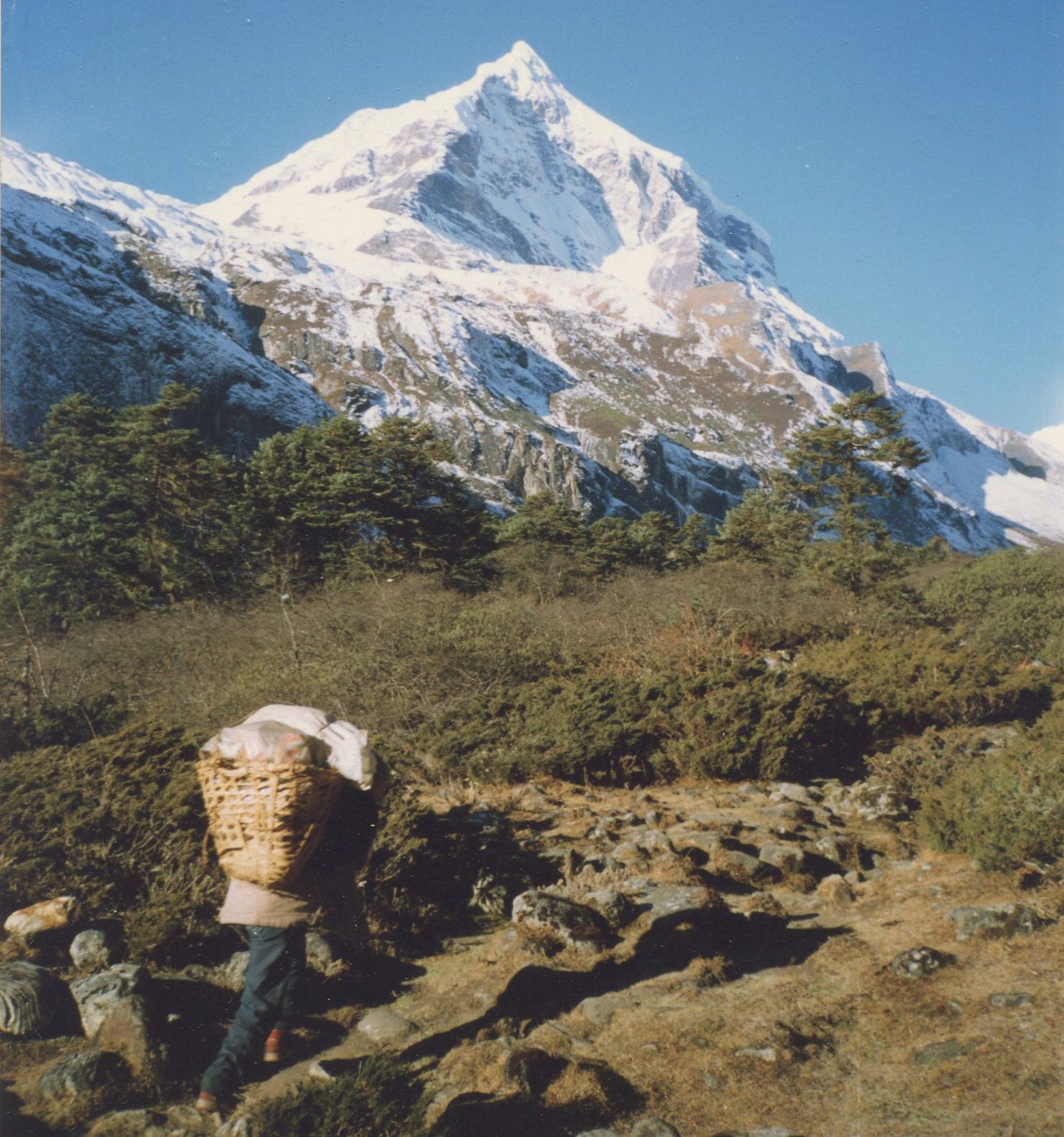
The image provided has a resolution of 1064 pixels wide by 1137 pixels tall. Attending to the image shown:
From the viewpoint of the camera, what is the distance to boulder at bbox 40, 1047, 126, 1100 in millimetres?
3199

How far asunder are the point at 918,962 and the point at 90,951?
452 centimetres

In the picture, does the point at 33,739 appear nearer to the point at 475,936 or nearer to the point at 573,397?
the point at 475,936

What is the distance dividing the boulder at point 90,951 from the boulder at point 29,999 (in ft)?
0.86

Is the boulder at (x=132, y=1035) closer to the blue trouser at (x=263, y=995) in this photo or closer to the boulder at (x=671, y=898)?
the blue trouser at (x=263, y=995)

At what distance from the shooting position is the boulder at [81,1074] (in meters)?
3.20

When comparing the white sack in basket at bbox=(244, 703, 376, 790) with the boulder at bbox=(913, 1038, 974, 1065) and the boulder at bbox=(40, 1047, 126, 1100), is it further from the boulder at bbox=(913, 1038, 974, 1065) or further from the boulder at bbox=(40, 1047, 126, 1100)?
the boulder at bbox=(913, 1038, 974, 1065)

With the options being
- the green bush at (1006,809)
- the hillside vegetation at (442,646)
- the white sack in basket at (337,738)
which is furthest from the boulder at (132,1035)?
the green bush at (1006,809)

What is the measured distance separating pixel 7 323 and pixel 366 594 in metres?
64.0

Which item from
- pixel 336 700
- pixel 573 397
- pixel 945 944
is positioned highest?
pixel 573 397

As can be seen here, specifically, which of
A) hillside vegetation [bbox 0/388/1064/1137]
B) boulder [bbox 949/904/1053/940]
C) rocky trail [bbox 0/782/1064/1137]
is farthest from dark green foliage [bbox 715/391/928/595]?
boulder [bbox 949/904/1053/940]

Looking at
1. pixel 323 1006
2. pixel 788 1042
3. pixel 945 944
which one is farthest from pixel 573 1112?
pixel 945 944

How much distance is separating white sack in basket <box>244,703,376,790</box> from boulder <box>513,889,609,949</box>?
85.7 inches

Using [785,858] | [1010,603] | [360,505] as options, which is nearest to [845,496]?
[1010,603]

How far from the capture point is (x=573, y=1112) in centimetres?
315
